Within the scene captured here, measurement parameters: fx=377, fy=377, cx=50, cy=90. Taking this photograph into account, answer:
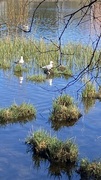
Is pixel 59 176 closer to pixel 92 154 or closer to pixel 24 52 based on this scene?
pixel 92 154

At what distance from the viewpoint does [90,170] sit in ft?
24.4

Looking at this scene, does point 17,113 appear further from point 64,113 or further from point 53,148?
point 53,148

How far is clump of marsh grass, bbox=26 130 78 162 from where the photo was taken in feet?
26.8

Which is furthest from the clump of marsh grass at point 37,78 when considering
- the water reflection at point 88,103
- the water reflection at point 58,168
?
the water reflection at point 58,168

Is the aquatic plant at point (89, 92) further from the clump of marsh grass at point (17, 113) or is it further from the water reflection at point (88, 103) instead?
the clump of marsh grass at point (17, 113)

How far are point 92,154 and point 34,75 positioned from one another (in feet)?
28.6

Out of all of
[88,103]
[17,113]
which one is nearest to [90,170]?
[17,113]

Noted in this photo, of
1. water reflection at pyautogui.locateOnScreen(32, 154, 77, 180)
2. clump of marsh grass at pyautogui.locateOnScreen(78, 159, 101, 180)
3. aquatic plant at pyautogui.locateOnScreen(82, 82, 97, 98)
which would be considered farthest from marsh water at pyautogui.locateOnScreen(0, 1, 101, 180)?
aquatic plant at pyautogui.locateOnScreen(82, 82, 97, 98)

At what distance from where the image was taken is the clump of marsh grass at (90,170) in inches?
289

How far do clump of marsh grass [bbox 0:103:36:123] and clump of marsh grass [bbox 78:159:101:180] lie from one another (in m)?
3.82

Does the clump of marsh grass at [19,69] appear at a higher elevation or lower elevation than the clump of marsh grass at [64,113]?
higher

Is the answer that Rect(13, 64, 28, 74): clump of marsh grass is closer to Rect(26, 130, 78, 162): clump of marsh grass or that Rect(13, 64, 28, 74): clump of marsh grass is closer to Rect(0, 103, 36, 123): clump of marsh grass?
Rect(0, 103, 36, 123): clump of marsh grass

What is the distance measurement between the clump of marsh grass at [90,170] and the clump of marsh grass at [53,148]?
0.55 meters

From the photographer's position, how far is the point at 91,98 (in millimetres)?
14031
